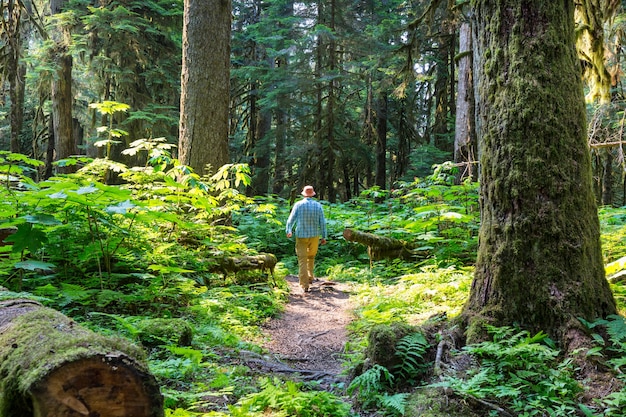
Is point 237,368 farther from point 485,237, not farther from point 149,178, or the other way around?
point 149,178

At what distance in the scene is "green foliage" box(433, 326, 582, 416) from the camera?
272 centimetres

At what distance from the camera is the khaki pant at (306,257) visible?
8.60 metres

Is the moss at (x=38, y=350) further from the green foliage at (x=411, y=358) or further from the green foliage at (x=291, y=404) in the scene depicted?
the green foliage at (x=411, y=358)

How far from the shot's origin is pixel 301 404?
9.68ft

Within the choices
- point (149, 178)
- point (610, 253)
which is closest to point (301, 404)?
point (149, 178)

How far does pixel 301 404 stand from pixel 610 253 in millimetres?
5511

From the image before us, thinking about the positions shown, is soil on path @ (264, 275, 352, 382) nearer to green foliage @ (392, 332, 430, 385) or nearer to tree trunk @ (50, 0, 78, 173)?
green foliage @ (392, 332, 430, 385)

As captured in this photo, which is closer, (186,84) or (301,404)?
(301,404)

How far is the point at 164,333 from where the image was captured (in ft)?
13.0

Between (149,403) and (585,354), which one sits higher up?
(149,403)

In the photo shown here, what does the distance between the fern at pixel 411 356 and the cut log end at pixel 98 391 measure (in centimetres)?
199

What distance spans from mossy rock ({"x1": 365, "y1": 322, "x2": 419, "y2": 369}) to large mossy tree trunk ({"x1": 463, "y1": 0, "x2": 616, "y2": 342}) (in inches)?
21.6

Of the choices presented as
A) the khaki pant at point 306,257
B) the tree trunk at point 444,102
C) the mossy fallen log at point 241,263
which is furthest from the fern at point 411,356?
the tree trunk at point 444,102

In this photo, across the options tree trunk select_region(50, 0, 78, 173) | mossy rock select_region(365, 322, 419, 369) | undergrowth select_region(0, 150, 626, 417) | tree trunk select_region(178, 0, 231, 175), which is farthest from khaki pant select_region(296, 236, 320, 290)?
tree trunk select_region(50, 0, 78, 173)
